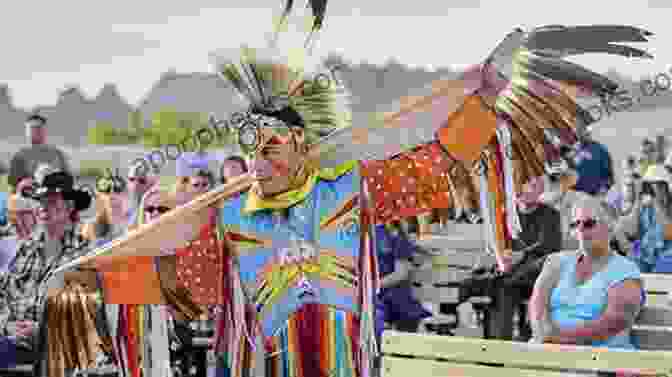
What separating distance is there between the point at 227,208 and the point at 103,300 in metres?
0.50

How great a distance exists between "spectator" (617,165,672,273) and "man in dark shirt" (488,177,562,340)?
1137mm

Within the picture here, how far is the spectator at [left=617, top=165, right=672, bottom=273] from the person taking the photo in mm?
8289

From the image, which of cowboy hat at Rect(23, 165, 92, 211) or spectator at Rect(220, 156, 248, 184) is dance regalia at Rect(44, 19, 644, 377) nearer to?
cowboy hat at Rect(23, 165, 92, 211)

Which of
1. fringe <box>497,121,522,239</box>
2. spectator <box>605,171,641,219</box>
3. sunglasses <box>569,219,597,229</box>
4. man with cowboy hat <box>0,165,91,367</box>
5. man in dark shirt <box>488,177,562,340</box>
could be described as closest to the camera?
fringe <box>497,121,522,239</box>

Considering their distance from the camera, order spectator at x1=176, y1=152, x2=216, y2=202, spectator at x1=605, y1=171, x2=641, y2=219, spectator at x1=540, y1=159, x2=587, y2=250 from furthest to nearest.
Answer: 1. spectator at x1=605, y1=171, x2=641, y2=219
2. spectator at x1=540, y1=159, x2=587, y2=250
3. spectator at x1=176, y1=152, x2=216, y2=202

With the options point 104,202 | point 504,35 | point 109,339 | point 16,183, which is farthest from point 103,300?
point 16,183

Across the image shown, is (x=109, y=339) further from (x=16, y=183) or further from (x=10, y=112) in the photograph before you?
(x=10, y=112)

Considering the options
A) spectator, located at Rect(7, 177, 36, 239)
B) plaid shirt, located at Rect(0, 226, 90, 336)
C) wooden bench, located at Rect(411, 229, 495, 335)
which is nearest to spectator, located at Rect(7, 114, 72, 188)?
spectator, located at Rect(7, 177, 36, 239)

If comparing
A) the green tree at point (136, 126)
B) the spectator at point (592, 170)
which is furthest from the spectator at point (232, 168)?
the green tree at point (136, 126)

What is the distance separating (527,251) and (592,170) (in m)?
2.60

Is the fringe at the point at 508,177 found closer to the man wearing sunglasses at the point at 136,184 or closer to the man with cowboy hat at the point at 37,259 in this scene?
the man with cowboy hat at the point at 37,259

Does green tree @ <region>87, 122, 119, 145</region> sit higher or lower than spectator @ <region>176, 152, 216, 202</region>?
higher

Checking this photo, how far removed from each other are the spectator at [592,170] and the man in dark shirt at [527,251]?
151 centimetres

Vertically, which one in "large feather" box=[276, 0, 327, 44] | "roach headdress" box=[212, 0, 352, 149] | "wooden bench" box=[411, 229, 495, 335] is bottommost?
"wooden bench" box=[411, 229, 495, 335]
